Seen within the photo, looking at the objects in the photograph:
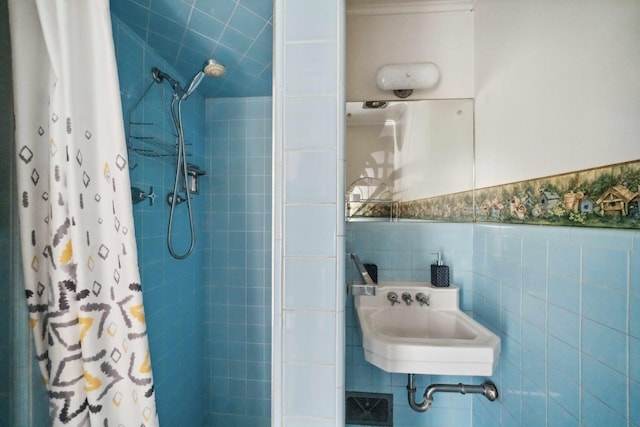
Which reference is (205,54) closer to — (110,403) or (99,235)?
(99,235)

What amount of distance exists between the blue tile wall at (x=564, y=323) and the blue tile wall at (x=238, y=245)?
1.14 m

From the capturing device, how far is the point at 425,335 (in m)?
1.13

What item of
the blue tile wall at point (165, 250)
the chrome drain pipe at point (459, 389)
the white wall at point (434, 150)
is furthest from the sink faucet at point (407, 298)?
the blue tile wall at point (165, 250)

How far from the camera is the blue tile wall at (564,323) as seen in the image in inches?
22.9

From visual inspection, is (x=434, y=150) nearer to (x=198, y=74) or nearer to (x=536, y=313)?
(x=536, y=313)

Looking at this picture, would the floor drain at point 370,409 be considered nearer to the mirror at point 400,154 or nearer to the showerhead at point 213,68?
the mirror at point 400,154

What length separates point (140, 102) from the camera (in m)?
1.06

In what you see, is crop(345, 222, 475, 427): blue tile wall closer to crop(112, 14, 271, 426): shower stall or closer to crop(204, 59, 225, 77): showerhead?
crop(112, 14, 271, 426): shower stall

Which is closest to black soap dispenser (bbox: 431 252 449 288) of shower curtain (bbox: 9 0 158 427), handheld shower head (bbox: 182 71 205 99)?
shower curtain (bbox: 9 0 158 427)

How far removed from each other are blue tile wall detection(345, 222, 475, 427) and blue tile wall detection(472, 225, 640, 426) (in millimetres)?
131

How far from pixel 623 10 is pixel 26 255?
5.17 feet

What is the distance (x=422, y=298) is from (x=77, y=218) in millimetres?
1271

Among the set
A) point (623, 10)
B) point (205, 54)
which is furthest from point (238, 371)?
point (623, 10)

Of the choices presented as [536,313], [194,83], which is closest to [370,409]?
[536,313]
